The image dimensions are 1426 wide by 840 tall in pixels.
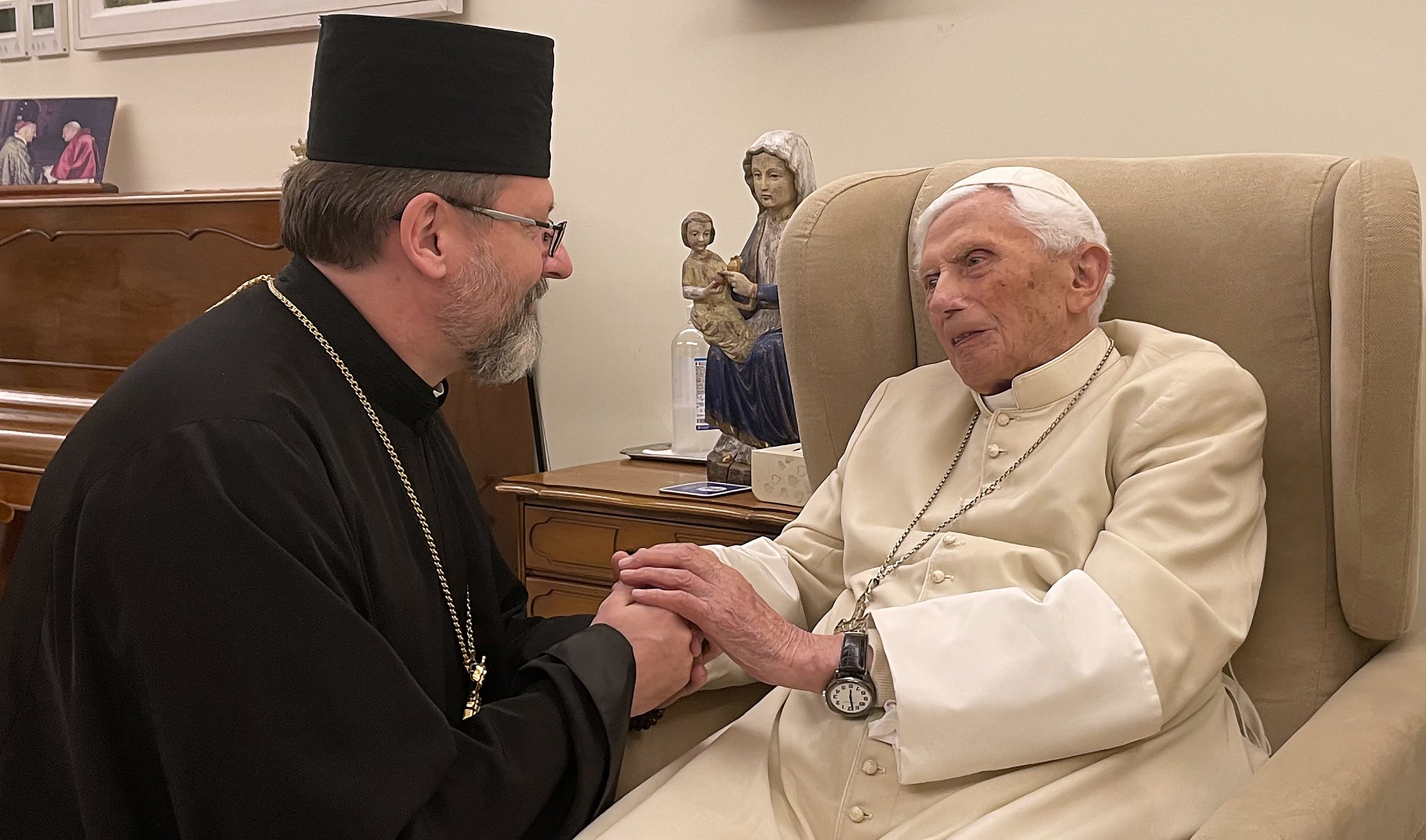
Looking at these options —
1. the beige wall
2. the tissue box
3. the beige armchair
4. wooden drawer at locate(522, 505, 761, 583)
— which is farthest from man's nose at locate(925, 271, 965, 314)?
the beige wall

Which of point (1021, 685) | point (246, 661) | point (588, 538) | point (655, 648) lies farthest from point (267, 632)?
point (588, 538)

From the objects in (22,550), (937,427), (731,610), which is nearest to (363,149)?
(22,550)

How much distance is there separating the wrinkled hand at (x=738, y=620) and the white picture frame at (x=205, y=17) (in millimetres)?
2659

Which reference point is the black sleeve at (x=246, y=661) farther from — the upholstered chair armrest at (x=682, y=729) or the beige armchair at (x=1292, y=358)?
the beige armchair at (x=1292, y=358)

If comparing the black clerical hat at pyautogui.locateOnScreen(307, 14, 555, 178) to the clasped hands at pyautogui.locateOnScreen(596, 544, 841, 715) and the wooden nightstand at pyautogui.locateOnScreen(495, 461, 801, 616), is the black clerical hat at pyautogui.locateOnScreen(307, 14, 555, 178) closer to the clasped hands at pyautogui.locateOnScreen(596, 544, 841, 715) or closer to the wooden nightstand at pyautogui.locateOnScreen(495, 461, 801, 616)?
the clasped hands at pyautogui.locateOnScreen(596, 544, 841, 715)

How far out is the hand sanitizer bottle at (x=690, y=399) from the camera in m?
3.53

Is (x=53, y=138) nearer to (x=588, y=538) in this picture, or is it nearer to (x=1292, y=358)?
(x=588, y=538)

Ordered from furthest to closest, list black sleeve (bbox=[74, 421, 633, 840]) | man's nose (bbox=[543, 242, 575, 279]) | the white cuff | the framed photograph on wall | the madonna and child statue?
the framed photograph on wall
the madonna and child statue
man's nose (bbox=[543, 242, 575, 279])
the white cuff
black sleeve (bbox=[74, 421, 633, 840])

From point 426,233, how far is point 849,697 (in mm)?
879

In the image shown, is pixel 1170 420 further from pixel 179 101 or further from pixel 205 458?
pixel 179 101

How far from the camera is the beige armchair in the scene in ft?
5.86

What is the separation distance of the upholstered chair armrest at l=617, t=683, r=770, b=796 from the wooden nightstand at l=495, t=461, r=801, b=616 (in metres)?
0.68

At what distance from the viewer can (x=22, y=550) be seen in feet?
5.40

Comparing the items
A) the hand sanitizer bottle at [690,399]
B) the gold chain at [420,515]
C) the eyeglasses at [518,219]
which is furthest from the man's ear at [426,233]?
the hand sanitizer bottle at [690,399]
